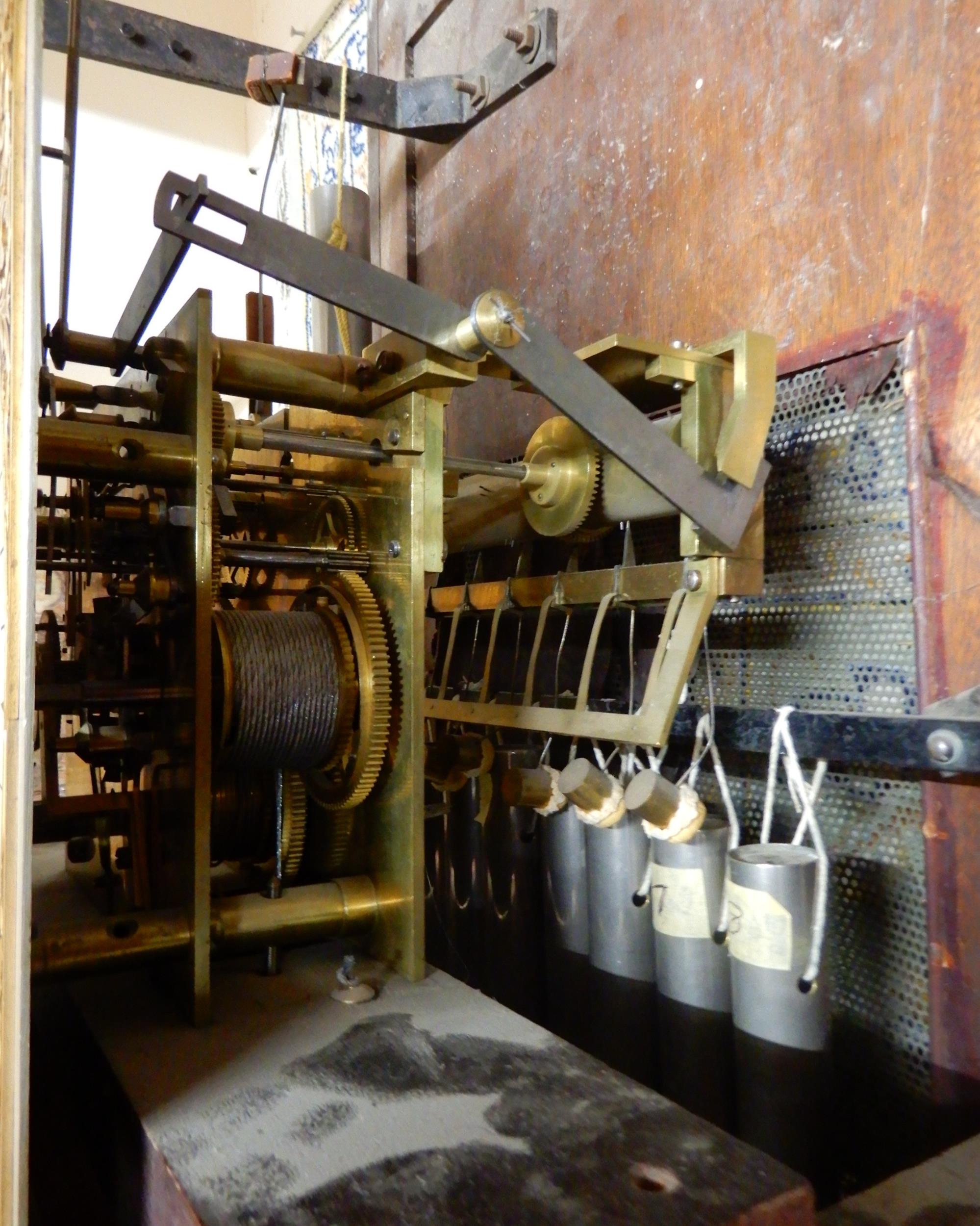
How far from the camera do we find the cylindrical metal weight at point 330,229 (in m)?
2.20

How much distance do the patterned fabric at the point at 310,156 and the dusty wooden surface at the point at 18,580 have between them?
1670 millimetres

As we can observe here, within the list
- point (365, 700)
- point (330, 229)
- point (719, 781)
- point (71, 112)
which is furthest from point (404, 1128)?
point (330, 229)

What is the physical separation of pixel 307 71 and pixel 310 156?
118cm

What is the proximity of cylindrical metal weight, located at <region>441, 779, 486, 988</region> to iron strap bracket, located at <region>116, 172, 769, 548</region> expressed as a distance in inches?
27.2

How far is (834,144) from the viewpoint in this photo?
1.24 meters

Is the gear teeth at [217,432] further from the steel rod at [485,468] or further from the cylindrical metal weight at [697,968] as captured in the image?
the cylindrical metal weight at [697,968]

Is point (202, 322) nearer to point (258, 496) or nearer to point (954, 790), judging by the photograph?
point (258, 496)

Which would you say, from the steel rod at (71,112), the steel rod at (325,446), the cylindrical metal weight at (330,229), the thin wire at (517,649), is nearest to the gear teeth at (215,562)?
the steel rod at (325,446)

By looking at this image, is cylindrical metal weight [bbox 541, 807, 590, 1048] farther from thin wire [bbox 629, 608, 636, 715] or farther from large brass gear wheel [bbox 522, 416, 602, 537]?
large brass gear wheel [bbox 522, 416, 602, 537]

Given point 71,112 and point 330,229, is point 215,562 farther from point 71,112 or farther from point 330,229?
point 330,229

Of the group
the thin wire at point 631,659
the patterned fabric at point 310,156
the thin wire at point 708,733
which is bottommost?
the thin wire at point 708,733

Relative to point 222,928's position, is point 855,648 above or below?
above

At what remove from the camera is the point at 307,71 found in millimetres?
2002

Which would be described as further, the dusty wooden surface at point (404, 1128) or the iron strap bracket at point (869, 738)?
the iron strap bracket at point (869, 738)
